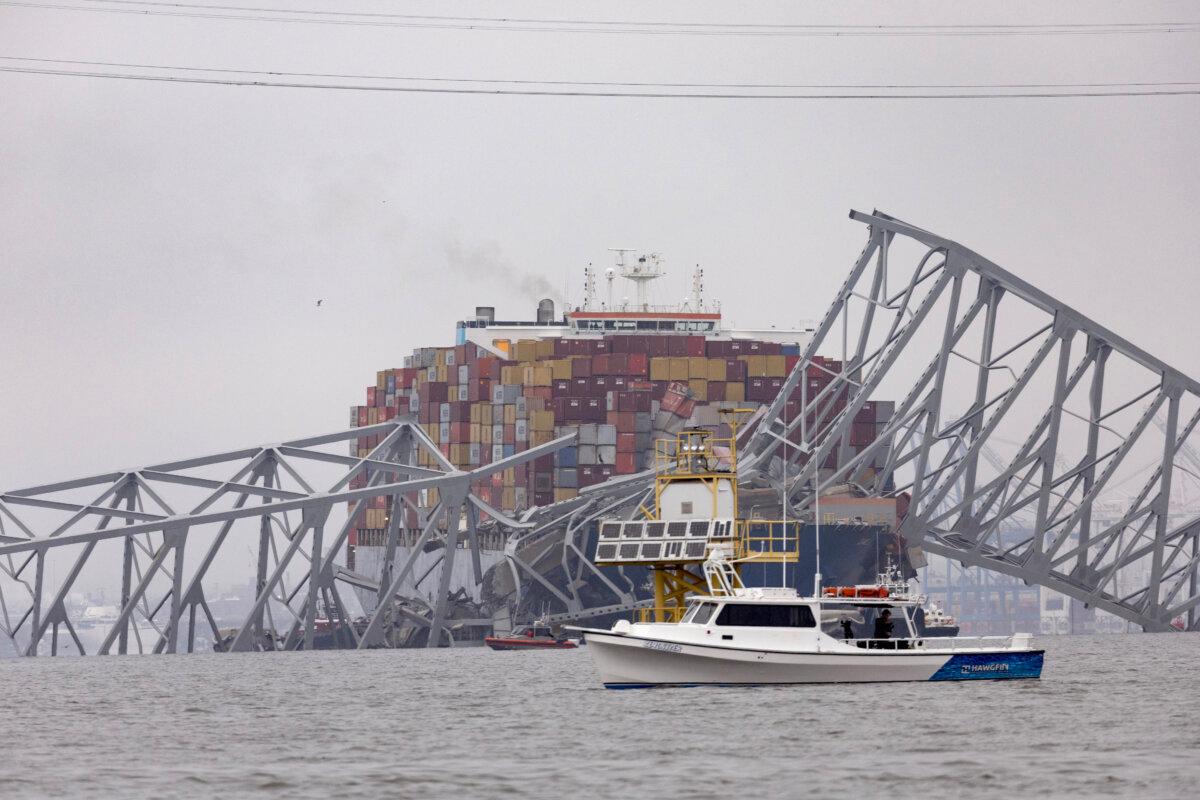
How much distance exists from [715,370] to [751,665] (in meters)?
108

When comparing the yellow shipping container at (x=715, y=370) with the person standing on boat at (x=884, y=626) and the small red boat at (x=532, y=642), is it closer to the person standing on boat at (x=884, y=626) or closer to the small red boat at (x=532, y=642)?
the small red boat at (x=532, y=642)

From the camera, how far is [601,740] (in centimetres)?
4262

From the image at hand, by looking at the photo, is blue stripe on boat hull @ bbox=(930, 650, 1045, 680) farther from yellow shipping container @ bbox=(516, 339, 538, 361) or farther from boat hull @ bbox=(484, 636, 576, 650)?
yellow shipping container @ bbox=(516, 339, 538, 361)

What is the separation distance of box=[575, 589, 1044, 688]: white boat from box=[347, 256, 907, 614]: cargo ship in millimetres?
79536

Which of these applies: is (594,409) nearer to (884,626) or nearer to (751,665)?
(884,626)

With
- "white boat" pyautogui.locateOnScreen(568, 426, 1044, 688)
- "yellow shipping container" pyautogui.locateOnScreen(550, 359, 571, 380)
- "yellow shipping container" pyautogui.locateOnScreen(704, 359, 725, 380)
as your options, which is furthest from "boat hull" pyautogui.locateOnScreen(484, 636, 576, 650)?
"white boat" pyautogui.locateOnScreen(568, 426, 1044, 688)

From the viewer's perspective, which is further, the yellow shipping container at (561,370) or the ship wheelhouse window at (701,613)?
the yellow shipping container at (561,370)

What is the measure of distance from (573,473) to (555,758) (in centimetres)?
11664

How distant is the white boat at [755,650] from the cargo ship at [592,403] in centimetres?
7954

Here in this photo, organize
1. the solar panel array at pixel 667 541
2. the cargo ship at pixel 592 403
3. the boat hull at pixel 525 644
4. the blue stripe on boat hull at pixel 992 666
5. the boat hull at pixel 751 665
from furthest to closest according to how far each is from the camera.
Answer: the cargo ship at pixel 592 403 → the boat hull at pixel 525 644 → the solar panel array at pixel 667 541 → the blue stripe on boat hull at pixel 992 666 → the boat hull at pixel 751 665

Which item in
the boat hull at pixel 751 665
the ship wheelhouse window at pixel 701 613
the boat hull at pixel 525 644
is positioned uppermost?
the ship wheelhouse window at pixel 701 613

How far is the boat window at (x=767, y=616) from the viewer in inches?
2089

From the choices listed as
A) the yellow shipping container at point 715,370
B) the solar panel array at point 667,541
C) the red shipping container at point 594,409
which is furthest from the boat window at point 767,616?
the yellow shipping container at point 715,370

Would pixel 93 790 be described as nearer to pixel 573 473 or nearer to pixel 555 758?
pixel 555 758
